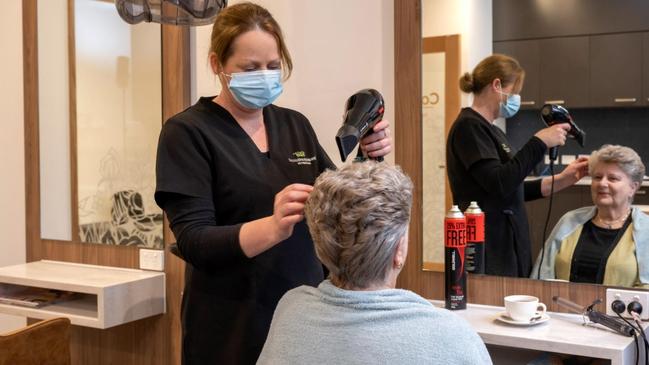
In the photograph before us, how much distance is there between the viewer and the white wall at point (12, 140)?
306 cm

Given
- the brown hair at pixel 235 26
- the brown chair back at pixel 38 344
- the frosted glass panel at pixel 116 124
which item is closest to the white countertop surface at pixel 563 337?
the brown hair at pixel 235 26

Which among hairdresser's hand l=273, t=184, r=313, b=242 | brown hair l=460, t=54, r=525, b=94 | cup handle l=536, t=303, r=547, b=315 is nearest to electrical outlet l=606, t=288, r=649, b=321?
cup handle l=536, t=303, r=547, b=315

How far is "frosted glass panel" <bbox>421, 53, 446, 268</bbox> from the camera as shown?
2.19 m

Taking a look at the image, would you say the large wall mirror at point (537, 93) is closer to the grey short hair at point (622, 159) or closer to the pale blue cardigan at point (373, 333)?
the grey short hair at point (622, 159)

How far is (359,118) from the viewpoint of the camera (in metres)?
1.59

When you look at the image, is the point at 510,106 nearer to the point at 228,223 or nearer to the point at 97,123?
the point at 228,223

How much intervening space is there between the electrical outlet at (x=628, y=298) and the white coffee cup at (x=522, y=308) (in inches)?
7.7

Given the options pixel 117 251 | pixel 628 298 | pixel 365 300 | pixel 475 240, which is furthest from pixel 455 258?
pixel 117 251

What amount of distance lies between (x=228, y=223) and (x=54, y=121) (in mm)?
1659

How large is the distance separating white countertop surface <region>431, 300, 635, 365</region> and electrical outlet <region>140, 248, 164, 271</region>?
1245mm

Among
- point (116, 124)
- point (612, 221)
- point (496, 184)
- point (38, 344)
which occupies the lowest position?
point (38, 344)

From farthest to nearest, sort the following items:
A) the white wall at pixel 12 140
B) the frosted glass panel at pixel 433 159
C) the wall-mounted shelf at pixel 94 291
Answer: the white wall at pixel 12 140 < the wall-mounted shelf at pixel 94 291 < the frosted glass panel at pixel 433 159

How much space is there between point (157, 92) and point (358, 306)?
168cm

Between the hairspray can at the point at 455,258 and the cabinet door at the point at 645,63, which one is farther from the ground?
the cabinet door at the point at 645,63
